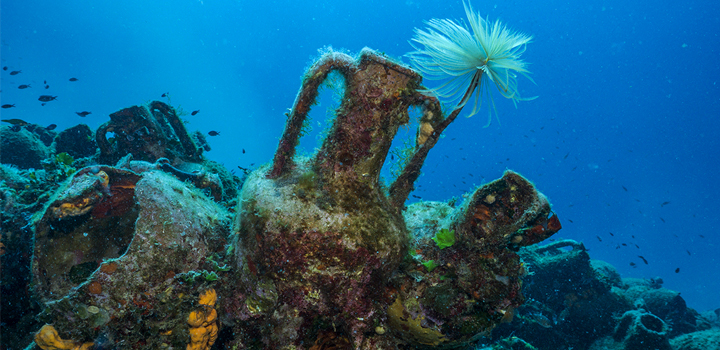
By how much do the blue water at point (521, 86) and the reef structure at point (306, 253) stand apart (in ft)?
181

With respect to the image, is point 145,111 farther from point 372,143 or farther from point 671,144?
point 671,144

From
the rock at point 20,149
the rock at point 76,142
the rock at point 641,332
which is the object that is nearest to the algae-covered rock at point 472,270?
the rock at point 641,332

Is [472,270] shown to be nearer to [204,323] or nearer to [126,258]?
→ [204,323]

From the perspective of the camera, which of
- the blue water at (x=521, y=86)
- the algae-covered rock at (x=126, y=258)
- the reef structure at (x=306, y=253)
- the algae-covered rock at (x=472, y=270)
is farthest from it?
the blue water at (x=521, y=86)

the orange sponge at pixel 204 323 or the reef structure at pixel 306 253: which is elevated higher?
the reef structure at pixel 306 253

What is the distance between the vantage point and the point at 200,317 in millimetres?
2699

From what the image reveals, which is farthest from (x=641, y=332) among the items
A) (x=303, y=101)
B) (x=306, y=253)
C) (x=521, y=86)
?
(x=521, y=86)

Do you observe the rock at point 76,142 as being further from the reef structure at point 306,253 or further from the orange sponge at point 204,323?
the orange sponge at point 204,323

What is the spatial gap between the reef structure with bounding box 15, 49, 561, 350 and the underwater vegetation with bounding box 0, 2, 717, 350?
14mm

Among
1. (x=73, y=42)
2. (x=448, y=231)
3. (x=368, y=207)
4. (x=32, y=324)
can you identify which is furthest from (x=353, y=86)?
(x=73, y=42)

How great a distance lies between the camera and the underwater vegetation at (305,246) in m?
2.57

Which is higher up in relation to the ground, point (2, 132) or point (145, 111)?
point (145, 111)

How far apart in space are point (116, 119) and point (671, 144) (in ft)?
453

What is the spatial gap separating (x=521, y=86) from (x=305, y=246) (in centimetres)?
13320
